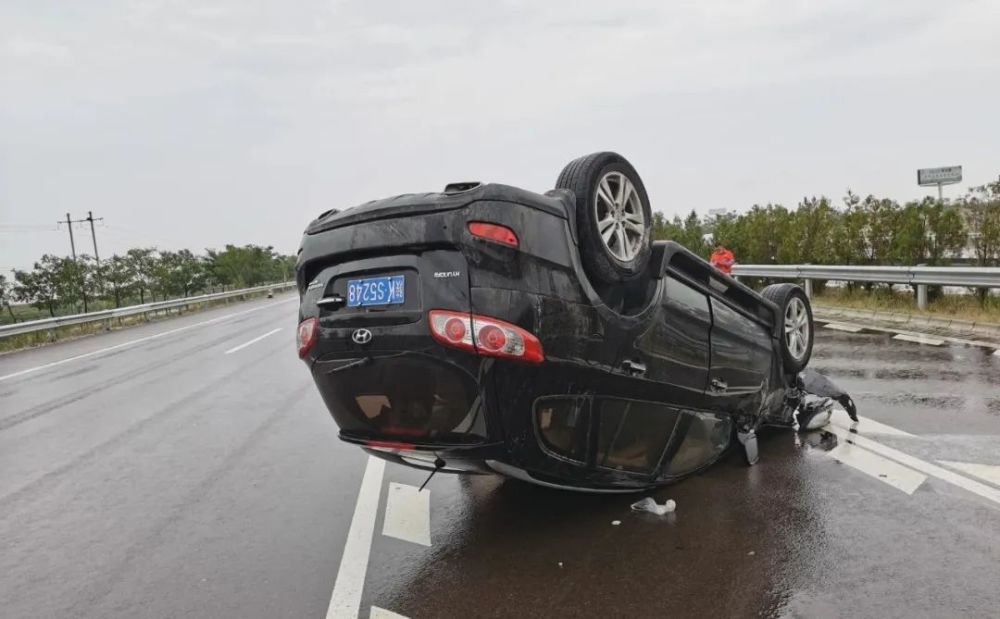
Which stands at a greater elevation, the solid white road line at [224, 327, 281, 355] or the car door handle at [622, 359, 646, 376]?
the car door handle at [622, 359, 646, 376]

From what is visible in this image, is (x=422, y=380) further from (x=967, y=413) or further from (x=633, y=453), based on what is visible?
(x=967, y=413)

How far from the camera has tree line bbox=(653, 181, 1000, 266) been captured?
11859mm

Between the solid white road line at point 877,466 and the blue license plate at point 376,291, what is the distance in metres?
3.25

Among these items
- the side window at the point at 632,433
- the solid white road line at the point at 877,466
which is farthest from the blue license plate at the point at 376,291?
the solid white road line at the point at 877,466

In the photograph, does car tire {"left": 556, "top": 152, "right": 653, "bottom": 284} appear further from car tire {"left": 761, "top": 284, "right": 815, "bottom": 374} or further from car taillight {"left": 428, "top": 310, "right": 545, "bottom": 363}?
car tire {"left": 761, "top": 284, "right": 815, "bottom": 374}

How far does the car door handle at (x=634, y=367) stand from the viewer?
3371mm

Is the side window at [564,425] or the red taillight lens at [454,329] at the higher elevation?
the red taillight lens at [454,329]

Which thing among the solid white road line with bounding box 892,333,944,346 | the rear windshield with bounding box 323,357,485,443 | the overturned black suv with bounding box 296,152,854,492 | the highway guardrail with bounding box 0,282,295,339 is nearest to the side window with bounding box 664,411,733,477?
the overturned black suv with bounding box 296,152,854,492

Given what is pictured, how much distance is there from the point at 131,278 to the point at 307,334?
1341 inches

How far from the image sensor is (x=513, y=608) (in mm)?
3014

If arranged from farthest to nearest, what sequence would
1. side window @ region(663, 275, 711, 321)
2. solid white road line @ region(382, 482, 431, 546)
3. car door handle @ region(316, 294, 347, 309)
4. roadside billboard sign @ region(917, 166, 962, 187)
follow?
1. roadside billboard sign @ region(917, 166, 962, 187)
2. solid white road line @ region(382, 482, 431, 546)
3. side window @ region(663, 275, 711, 321)
4. car door handle @ region(316, 294, 347, 309)

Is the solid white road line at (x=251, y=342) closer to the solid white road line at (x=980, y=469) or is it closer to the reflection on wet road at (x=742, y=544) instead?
the reflection on wet road at (x=742, y=544)

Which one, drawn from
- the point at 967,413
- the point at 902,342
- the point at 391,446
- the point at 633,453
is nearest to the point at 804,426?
the point at 967,413

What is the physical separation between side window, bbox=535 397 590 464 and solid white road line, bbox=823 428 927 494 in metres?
2.19
